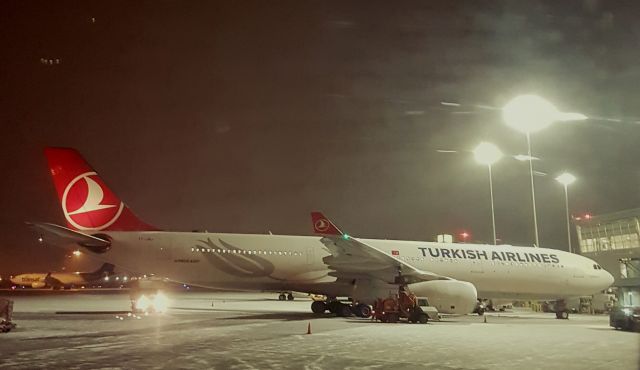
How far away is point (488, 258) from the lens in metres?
27.4

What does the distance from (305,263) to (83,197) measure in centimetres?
1101

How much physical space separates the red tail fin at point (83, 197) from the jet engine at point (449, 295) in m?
13.9

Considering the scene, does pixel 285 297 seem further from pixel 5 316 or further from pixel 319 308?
pixel 5 316

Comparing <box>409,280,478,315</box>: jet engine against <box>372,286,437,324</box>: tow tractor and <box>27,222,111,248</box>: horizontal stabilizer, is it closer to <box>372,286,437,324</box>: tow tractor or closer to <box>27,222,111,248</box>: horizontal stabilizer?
<box>372,286,437,324</box>: tow tractor

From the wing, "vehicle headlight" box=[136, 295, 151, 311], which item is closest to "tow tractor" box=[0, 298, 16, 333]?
"vehicle headlight" box=[136, 295, 151, 311]

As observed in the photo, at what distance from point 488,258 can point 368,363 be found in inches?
746

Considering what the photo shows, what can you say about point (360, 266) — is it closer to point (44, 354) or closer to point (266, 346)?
point (266, 346)

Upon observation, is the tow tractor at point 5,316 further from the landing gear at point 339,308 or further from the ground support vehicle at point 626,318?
the ground support vehicle at point 626,318

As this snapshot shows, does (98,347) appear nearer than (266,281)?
Yes

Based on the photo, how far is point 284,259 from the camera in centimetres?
2555

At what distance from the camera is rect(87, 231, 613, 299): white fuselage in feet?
80.4

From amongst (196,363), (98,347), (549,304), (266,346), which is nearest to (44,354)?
(98,347)

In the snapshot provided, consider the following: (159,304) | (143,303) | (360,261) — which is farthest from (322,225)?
(159,304)

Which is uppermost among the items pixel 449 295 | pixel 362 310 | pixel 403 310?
pixel 449 295
